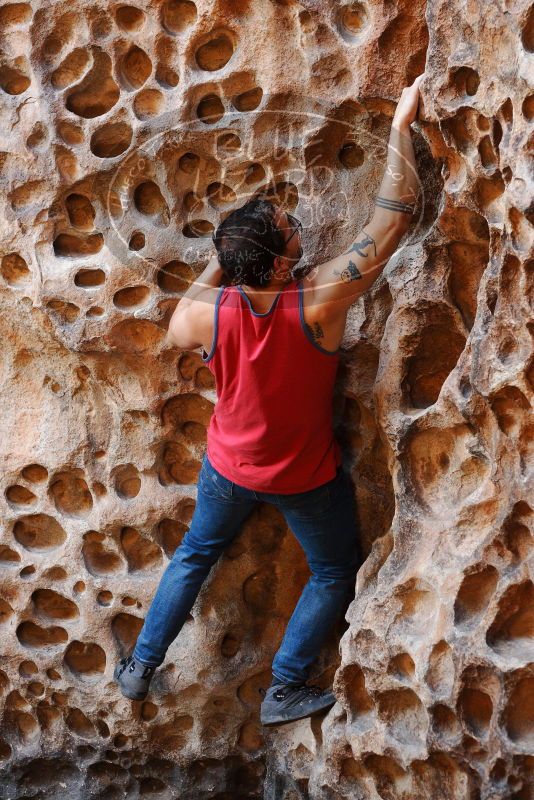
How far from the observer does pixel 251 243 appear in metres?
2.26

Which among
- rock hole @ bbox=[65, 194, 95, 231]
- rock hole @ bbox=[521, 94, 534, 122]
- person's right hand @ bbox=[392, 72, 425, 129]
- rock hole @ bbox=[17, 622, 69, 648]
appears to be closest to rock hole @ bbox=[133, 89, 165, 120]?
rock hole @ bbox=[65, 194, 95, 231]

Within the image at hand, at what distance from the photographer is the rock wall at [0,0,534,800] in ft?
7.19

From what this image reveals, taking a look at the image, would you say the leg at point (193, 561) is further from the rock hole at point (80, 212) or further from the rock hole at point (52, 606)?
the rock hole at point (80, 212)

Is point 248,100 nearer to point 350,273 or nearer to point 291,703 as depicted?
point 350,273

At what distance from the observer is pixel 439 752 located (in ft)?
7.63

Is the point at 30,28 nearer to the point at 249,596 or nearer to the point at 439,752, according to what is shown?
the point at 249,596

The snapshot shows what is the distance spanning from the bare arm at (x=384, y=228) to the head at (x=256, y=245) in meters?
0.10

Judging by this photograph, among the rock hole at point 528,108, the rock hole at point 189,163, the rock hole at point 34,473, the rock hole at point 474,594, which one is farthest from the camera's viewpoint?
the rock hole at point 34,473

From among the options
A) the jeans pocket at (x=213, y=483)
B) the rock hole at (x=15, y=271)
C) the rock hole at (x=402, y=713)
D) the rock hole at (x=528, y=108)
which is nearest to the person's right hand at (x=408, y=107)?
the rock hole at (x=528, y=108)

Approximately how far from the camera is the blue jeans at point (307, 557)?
2.62 meters

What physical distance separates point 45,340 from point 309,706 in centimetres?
121

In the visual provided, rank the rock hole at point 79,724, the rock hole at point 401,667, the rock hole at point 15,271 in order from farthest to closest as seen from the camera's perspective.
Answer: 1. the rock hole at point 79,724
2. the rock hole at point 15,271
3. the rock hole at point 401,667

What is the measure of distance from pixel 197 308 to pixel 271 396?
27 cm

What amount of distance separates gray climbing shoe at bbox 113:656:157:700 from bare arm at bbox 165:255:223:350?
35.0 inches
